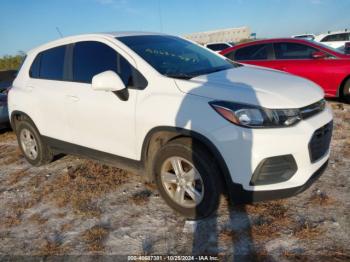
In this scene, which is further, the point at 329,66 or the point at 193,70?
the point at 329,66

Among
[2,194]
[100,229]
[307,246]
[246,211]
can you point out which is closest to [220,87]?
[246,211]

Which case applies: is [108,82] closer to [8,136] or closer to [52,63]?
[52,63]

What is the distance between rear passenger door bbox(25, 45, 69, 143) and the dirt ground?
2.43ft

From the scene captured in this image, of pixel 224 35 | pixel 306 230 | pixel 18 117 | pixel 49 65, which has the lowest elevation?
pixel 224 35

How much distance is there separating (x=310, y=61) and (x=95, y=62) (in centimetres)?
500

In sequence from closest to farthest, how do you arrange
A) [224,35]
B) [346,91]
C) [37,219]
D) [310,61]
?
[37,219]
[346,91]
[310,61]
[224,35]

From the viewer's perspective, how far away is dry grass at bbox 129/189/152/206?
3.73m

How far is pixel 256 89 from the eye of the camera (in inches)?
116

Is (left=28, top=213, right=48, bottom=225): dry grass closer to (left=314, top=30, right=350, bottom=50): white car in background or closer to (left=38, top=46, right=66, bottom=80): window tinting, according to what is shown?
(left=38, top=46, right=66, bottom=80): window tinting

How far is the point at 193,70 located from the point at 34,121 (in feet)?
7.94

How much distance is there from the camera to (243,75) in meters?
3.44

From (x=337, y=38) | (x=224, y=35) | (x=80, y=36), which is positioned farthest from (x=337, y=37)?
(x=224, y=35)

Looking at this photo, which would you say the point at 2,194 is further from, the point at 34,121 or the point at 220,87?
the point at 220,87

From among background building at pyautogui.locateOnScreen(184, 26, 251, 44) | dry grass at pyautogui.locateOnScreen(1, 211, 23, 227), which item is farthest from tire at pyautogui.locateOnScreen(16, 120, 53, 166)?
background building at pyautogui.locateOnScreen(184, 26, 251, 44)
